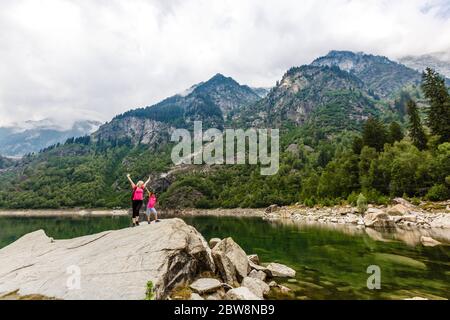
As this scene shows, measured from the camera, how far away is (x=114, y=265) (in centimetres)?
1593

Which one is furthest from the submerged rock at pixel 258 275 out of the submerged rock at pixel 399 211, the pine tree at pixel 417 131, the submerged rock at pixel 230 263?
the pine tree at pixel 417 131

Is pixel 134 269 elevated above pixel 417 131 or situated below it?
below

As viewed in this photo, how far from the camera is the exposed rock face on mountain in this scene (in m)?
14.3

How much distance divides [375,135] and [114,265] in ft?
324

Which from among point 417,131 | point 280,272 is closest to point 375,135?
point 417,131

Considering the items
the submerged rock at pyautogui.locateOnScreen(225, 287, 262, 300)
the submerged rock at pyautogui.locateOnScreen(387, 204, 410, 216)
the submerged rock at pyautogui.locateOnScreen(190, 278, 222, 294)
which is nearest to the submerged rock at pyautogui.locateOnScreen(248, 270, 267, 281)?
the submerged rock at pyautogui.locateOnScreen(190, 278, 222, 294)

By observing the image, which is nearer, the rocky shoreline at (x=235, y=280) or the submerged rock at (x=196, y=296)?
the submerged rock at (x=196, y=296)

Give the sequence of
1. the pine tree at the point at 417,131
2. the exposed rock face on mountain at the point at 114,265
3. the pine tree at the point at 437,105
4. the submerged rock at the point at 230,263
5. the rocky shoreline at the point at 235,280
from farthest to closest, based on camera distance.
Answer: the pine tree at the point at 417,131, the pine tree at the point at 437,105, the submerged rock at the point at 230,263, the rocky shoreline at the point at 235,280, the exposed rock face on mountain at the point at 114,265

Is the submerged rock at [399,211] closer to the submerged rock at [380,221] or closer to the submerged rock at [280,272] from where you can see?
the submerged rock at [380,221]

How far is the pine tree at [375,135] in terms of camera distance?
9762cm

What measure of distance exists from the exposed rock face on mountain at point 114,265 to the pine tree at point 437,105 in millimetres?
79771

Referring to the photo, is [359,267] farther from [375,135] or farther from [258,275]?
[375,135]
